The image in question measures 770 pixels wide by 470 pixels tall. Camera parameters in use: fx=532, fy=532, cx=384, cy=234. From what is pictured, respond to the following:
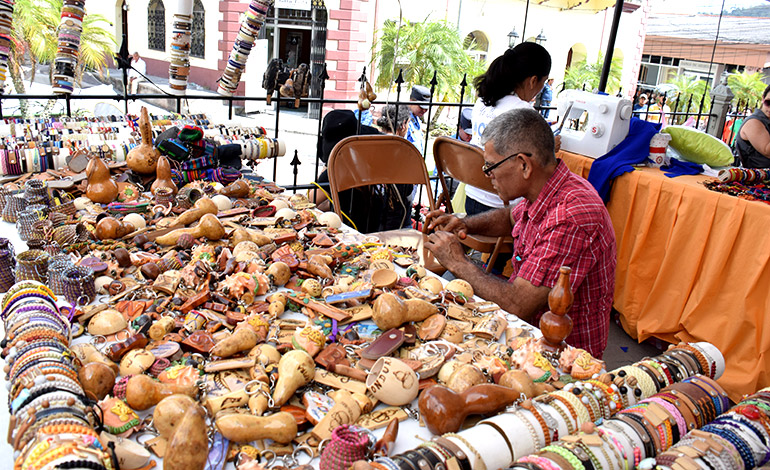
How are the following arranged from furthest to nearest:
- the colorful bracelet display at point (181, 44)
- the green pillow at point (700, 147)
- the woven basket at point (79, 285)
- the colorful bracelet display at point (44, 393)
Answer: the green pillow at point (700, 147) → the colorful bracelet display at point (181, 44) → the woven basket at point (79, 285) → the colorful bracelet display at point (44, 393)

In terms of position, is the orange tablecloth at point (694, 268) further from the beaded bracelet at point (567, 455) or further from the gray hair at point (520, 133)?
the beaded bracelet at point (567, 455)

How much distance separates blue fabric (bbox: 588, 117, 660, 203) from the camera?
3.22m

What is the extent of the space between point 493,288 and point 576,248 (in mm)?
298

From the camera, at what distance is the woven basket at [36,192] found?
178cm

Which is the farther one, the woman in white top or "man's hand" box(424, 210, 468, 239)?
the woman in white top

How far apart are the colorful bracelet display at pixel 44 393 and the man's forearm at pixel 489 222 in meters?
1.78

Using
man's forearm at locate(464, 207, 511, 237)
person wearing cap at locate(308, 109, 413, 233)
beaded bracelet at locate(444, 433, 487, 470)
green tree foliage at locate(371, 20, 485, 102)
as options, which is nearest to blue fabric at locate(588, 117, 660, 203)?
man's forearm at locate(464, 207, 511, 237)

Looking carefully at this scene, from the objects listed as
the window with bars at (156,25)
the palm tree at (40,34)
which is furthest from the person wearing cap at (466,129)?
the window with bars at (156,25)

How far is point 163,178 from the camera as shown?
2.06 meters

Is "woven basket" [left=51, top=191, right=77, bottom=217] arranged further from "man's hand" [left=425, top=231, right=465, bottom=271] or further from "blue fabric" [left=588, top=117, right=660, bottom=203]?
"blue fabric" [left=588, top=117, right=660, bottom=203]

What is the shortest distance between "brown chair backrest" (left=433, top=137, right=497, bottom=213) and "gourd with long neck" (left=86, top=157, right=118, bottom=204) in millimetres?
1549

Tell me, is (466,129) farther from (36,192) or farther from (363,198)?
(36,192)

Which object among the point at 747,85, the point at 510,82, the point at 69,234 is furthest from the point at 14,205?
the point at 747,85

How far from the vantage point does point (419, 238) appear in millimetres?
2941
